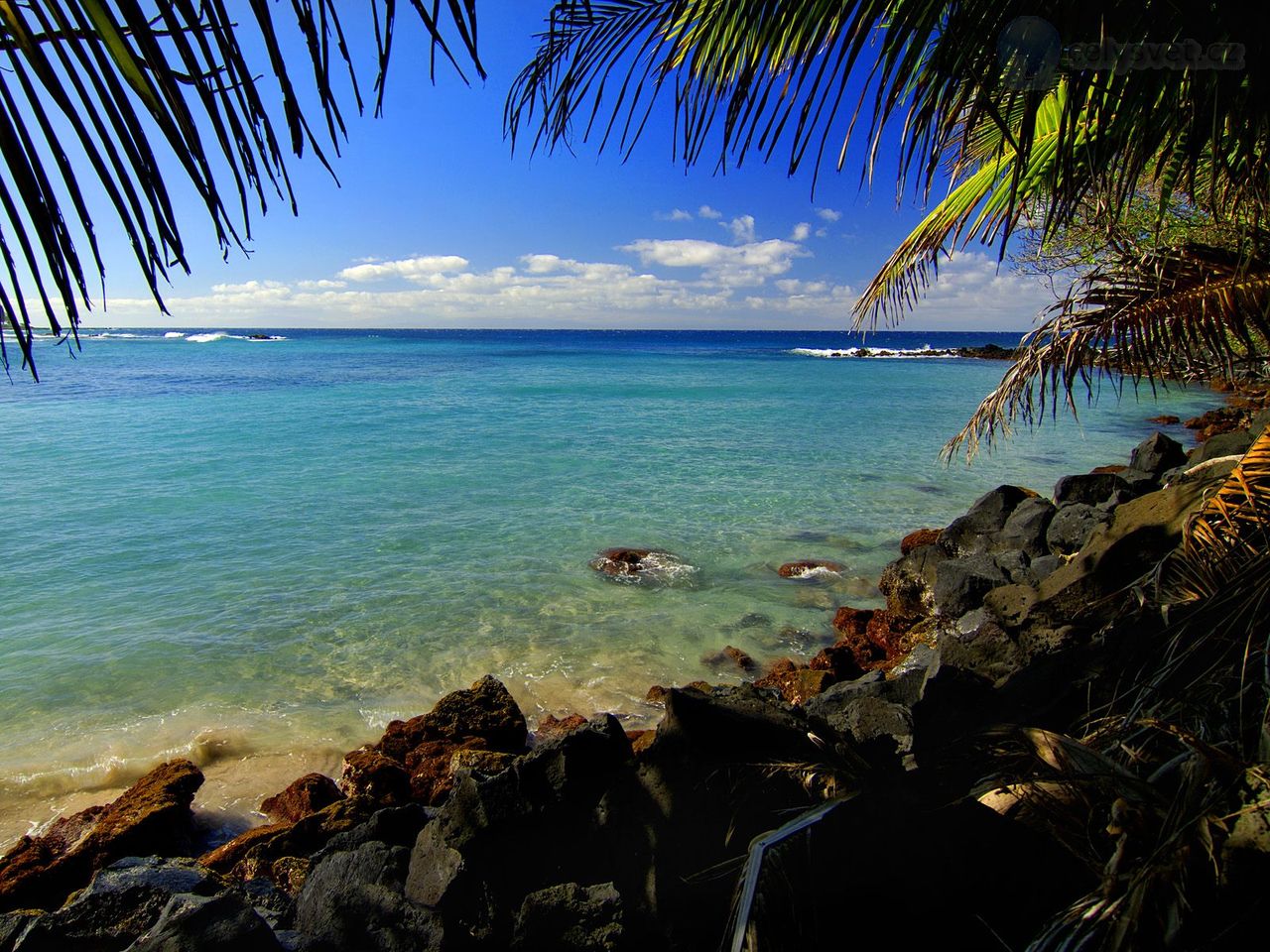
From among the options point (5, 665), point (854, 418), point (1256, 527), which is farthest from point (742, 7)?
point (854, 418)

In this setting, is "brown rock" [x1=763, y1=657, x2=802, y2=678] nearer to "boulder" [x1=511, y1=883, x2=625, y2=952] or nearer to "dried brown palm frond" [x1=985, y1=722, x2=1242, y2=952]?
"boulder" [x1=511, y1=883, x2=625, y2=952]

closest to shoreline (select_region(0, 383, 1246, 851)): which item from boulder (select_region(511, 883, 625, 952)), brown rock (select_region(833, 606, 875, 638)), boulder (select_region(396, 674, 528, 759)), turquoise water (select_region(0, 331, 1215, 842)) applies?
turquoise water (select_region(0, 331, 1215, 842))

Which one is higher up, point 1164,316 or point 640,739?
point 1164,316

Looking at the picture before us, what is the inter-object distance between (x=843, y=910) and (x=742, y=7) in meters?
3.03

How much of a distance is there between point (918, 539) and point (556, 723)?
6110 mm

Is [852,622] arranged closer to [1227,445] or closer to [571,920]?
[1227,445]

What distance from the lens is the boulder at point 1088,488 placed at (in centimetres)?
934

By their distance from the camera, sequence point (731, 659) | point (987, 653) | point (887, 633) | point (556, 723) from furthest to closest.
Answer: point (887, 633), point (731, 659), point (556, 723), point (987, 653)

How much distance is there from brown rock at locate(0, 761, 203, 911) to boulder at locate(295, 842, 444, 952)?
68.5 inches

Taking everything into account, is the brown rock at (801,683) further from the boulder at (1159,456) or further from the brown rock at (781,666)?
the boulder at (1159,456)

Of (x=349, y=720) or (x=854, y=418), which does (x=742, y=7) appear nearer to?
(x=349, y=720)

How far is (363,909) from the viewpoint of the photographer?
262 cm

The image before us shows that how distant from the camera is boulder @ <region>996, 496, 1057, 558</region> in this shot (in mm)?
8203

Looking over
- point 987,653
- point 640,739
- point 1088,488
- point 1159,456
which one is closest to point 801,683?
point 987,653
